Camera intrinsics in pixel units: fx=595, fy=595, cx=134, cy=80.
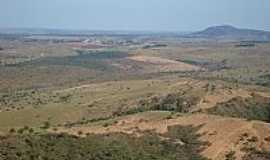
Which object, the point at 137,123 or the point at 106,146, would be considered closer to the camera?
the point at 106,146

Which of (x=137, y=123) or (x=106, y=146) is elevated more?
(x=106, y=146)

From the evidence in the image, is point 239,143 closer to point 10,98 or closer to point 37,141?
point 37,141

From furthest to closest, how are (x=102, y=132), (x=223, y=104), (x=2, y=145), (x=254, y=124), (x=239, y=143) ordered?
(x=223, y=104)
(x=102, y=132)
(x=254, y=124)
(x=239, y=143)
(x=2, y=145)

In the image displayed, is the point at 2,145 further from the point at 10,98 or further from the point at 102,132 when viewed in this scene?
the point at 10,98

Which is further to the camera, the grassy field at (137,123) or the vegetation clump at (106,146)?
the grassy field at (137,123)

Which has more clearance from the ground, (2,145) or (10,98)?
(2,145)

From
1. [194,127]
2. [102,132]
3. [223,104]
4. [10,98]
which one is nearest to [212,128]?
[194,127]

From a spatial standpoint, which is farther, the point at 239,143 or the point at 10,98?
the point at 10,98

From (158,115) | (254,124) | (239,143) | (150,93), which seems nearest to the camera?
(239,143)

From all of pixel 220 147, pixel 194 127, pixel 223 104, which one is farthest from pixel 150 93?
pixel 220 147

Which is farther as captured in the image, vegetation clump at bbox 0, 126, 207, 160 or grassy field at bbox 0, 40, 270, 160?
grassy field at bbox 0, 40, 270, 160
